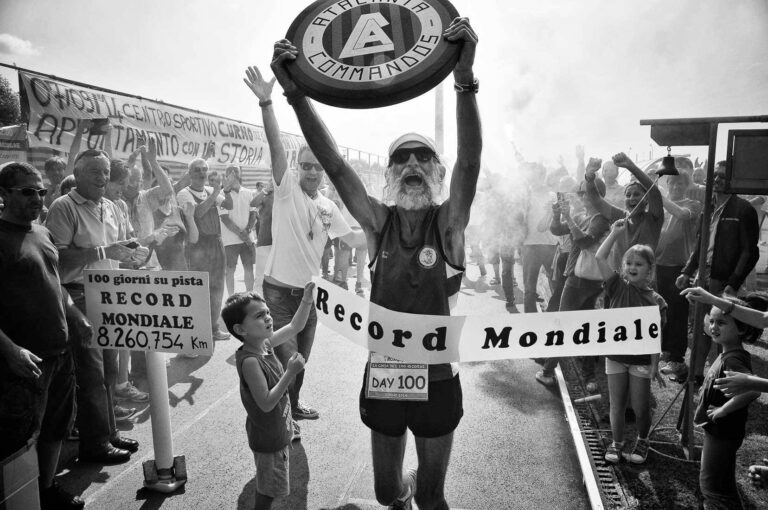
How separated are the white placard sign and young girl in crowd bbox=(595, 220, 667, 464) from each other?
2755mm

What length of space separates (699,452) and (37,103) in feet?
30.9

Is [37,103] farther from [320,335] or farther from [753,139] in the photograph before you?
[753,139]

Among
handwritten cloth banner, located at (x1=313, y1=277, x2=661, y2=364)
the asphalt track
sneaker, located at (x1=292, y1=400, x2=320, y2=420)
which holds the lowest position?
the asphalt track

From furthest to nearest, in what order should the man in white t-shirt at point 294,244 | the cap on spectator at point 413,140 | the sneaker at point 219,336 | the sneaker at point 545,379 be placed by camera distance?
1. the sneaker at point 219,336
2. the sneaker at point 545,379
3. the man in white t-shirt at point 294,244
4. the cap on spectator at point 413,140

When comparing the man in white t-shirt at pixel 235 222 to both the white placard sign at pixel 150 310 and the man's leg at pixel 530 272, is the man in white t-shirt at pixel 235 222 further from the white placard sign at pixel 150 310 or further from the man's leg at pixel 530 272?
the man's leg at pixel 530 272

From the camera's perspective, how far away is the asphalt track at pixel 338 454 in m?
2.83

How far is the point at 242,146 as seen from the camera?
12812 mm

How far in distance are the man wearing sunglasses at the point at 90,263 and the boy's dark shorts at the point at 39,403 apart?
34 centimetres

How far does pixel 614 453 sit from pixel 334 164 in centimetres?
275

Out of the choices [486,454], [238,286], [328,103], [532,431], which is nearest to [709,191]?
[532,431]

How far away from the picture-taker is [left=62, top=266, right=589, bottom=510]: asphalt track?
2830mm

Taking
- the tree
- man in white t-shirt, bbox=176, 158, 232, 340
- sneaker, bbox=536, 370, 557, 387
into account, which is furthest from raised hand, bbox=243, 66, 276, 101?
the tree

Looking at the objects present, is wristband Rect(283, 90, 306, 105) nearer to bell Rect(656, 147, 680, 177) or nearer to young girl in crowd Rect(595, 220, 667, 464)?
young girl in crowd Rect(595, 220, 667, 464)

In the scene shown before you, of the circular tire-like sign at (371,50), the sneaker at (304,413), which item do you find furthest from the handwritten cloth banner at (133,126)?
the circular tire-like sign at (371,50)
